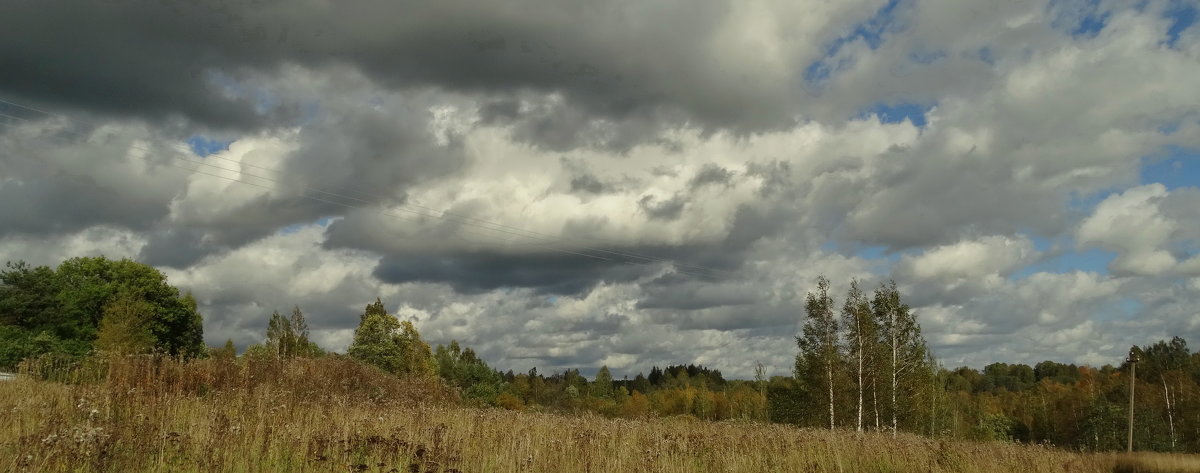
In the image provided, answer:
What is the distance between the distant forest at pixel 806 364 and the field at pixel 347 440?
7.47 ft

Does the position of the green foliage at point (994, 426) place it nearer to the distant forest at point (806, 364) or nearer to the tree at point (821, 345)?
the distant forest at point (806, 364)

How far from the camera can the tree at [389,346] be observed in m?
73.4

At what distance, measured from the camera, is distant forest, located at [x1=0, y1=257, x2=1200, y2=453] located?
4856cm

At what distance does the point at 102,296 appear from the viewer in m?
70.5

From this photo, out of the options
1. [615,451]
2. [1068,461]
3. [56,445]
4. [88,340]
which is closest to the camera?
[56,445]

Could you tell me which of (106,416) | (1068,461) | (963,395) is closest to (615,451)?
(106,416)

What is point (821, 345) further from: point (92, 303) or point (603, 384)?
point (603, 384)

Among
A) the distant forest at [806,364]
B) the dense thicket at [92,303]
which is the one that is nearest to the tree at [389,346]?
the distant forest at [806,364]

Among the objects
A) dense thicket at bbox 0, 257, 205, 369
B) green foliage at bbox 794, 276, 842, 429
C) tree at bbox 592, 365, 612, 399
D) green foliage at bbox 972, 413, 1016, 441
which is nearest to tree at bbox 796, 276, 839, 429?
green foliage at bbox 794, 276, 842, 429

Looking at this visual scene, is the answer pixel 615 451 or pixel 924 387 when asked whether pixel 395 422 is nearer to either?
pixel 615 451

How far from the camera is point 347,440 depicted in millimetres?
11898

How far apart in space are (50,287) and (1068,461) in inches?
3125

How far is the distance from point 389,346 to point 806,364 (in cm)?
4147

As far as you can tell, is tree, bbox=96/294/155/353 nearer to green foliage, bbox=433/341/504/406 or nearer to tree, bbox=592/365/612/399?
green foliage, bbox=433/341/504/406
